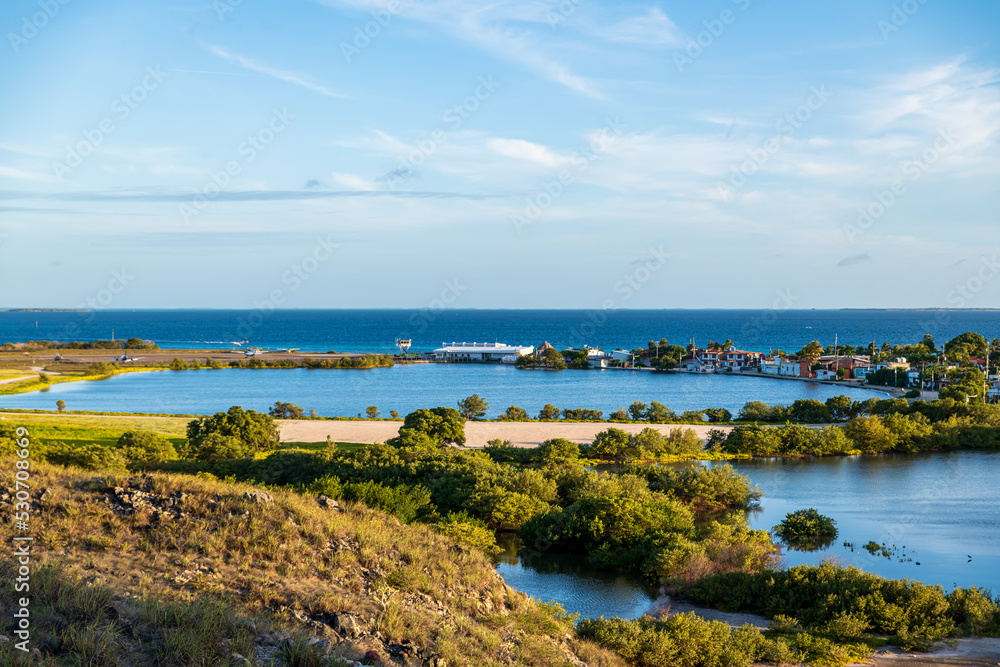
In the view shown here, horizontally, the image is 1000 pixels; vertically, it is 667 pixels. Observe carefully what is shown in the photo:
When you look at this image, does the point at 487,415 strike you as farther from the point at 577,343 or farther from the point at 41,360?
the point at 577,343

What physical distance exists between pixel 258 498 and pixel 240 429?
25.6m

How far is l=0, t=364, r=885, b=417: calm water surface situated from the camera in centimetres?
6825

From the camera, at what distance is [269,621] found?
33.7ft

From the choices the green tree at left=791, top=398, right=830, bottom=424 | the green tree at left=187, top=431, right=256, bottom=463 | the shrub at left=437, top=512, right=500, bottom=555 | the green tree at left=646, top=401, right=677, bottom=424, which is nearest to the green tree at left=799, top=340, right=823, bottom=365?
the green tree at left=791, top=398, right=830, bottom=424

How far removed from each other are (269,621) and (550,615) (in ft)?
20.1

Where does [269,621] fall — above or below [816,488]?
above

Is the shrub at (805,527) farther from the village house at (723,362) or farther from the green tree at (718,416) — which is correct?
Answer: the village house at (723,362)

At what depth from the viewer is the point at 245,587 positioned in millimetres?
11320

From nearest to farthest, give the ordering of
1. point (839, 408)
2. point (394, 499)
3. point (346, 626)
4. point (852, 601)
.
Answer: point (346, 626)
point (852, 601)
point (394, 499)
point (839, 408)

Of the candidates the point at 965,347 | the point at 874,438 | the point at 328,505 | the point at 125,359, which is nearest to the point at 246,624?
the point at 328,505

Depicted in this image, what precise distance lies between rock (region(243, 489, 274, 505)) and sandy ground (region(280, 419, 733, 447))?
30.3 meters

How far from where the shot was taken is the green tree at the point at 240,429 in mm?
37375

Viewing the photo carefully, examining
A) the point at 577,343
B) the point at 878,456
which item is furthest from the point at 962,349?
the point at 577,343

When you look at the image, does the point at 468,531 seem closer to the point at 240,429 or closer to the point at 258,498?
the point at 258,498
